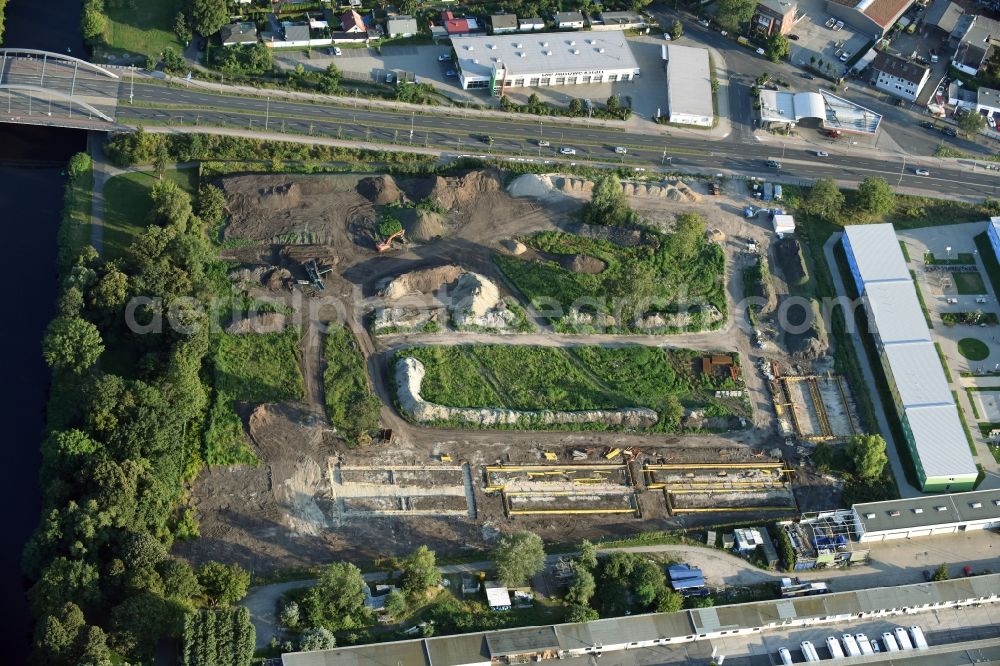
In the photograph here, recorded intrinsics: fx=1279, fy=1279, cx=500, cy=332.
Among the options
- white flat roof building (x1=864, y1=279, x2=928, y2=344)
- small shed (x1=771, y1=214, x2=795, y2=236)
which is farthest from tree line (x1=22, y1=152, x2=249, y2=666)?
white flat roof building (x1=864, y1=279, x2=928, y2=344)

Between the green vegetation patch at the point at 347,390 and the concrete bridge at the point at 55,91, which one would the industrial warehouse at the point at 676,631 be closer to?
the green vegetation patch at the point at 347,390

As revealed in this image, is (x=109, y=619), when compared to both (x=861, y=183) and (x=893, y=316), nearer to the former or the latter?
(x=893, y=316)

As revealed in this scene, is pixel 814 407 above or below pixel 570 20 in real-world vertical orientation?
below

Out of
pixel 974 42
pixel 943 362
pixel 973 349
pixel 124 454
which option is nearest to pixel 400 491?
pixel 124 454

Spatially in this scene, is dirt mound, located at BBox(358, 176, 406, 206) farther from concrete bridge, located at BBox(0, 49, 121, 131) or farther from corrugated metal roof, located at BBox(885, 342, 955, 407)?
corrugated metal roof, located at BBox(885, 342, 955, 407)

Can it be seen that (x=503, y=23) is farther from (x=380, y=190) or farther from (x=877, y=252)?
(x=877, y=252)
